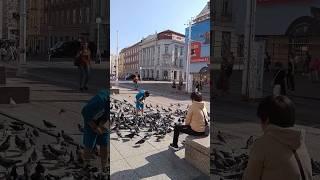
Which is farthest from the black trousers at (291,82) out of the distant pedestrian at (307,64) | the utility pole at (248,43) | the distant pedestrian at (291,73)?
the utility pole at (248,43)

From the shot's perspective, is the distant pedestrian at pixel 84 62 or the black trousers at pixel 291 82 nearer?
the black trousers at pixel 291 82

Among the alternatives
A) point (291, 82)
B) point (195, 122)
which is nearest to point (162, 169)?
point (195, 122)

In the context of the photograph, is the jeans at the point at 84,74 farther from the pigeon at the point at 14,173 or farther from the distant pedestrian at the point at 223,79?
the distant pedestrian at the point at 223,79

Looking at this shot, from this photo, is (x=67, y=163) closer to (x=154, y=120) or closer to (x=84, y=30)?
(x=84, y=30)

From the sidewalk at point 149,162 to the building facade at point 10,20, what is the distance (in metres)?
1.91

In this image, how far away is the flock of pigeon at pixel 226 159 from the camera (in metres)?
4.07

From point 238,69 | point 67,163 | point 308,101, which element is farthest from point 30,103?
point 308,101

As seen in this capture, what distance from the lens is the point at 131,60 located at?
7582 mm

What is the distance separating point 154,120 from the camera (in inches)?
304

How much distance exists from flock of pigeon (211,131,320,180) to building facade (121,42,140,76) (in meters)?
2.55

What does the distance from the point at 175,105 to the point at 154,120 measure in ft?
2.70

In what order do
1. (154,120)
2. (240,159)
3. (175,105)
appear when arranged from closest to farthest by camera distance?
(240,159)
(154,120)
(175,105)

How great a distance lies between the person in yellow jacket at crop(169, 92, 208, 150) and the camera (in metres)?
6.76

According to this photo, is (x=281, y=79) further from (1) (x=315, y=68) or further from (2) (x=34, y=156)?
(2) (x=34, y=156)
